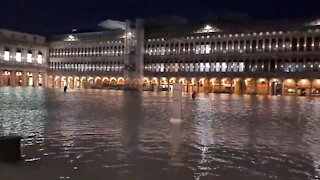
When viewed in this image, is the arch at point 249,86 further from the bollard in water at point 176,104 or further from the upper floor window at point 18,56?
the bollard in water at point 176,104

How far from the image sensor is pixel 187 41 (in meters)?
89.9

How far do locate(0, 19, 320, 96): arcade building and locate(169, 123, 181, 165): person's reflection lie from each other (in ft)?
209

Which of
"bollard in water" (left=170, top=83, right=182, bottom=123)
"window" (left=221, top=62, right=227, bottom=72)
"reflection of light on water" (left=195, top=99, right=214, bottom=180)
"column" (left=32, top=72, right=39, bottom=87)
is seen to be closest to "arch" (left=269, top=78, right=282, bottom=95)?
"window" (left=221, top=62, right=227, bottom=72)

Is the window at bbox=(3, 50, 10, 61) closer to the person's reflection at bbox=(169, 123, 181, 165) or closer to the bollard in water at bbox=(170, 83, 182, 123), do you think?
the bollard in water at bbox=(170, 83, 182, 123)

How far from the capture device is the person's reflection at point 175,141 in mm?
8688

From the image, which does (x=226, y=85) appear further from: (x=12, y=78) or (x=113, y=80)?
(x=12, y=78)

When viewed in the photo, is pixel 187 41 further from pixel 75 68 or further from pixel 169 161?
pixel 169 161

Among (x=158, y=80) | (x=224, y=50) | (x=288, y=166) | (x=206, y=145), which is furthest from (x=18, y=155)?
(x=158, y=80)

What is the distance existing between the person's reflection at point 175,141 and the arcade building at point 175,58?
209ft

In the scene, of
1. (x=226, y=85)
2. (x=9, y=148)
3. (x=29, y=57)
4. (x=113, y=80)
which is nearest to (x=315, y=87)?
(x=226, y=85)

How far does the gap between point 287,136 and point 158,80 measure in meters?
81.3

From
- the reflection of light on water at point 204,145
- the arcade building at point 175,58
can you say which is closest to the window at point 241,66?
the arcade building at point 175,58

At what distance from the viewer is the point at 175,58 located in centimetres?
9156

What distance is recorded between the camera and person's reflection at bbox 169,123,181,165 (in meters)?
8.69
